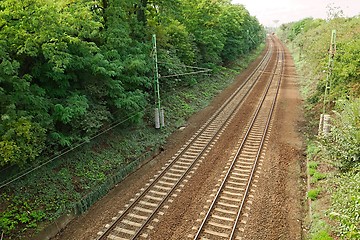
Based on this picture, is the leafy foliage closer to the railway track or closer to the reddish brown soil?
the reddish brown soil

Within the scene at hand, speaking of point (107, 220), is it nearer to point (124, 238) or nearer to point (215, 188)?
point (124, 238)

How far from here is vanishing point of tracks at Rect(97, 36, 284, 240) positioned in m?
10.0

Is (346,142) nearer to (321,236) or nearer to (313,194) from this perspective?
(313,194)

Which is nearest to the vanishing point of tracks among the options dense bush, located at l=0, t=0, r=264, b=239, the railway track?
the railway track

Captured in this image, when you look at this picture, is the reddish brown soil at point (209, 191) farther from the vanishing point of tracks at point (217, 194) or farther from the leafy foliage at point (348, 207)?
the leafy foliage at point (348, 207)

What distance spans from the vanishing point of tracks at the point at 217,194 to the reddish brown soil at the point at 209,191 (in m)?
0.39

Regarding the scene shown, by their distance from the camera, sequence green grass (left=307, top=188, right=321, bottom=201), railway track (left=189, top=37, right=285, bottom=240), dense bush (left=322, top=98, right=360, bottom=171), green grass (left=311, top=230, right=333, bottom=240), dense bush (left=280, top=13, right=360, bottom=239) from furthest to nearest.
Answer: green grass (left=307, top=188, right=321, bottom=201), dense bush (left=322, top=98, right=360, bottom=171), railway track (left=189, top=37, right=285, bottom=240), green grass (left=311, top=230, right=333, bottom=240), dense bush (left=280, top=13, right=360, bottom=239)

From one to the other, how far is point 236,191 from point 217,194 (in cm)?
91

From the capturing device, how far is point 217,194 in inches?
464

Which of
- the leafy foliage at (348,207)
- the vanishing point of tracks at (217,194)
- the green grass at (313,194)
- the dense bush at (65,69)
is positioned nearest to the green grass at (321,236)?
the leafy foliage at (348,207)

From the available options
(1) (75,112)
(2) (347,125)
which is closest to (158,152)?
(1) (75,112)

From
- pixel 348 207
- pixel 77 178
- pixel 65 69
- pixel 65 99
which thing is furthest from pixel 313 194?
pixel 65 69

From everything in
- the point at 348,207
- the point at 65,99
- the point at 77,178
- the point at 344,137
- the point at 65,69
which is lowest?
the point at 77,178

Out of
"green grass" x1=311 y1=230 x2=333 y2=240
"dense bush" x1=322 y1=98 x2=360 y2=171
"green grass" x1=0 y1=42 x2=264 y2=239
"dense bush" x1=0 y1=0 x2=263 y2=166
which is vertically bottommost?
"green grass" x1=311 y1=230 x2=333 y2=240
